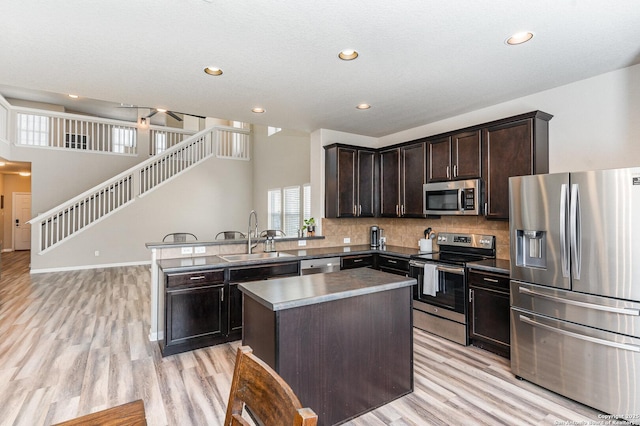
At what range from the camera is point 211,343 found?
3488 millimetres

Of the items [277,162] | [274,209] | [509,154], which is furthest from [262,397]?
[274,209]

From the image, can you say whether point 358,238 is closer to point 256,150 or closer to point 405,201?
point 405,201

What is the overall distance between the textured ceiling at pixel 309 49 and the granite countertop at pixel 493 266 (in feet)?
6.06

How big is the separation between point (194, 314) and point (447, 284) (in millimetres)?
2781

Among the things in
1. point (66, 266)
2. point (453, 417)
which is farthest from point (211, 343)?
point (66, 266)

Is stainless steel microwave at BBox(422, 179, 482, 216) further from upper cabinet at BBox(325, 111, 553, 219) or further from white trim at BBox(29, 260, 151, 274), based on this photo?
white trim at BBox(29, 260, 151, 274)

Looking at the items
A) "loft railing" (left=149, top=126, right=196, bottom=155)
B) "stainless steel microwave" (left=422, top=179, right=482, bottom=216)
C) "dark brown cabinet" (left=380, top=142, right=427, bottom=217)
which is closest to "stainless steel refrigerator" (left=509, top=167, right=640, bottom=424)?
"stainless steel microwave" (left=422, top=179, right=482, bottom=216)

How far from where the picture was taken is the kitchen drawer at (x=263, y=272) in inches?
141

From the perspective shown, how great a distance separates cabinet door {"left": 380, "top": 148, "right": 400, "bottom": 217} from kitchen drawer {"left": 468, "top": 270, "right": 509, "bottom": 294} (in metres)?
1.60

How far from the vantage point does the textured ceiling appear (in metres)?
2.09

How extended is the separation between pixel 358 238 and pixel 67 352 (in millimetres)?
3992

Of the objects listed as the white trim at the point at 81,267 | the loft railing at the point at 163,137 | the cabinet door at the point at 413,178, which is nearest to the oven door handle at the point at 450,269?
the cabinet door at the point at 413,178

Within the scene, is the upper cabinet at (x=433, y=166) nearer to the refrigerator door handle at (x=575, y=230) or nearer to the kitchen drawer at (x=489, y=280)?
the kitchen drawer at (x=489, y=280)

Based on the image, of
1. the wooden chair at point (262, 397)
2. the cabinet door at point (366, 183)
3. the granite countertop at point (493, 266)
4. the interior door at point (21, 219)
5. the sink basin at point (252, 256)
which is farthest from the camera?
the interior door at point (21, 219)
